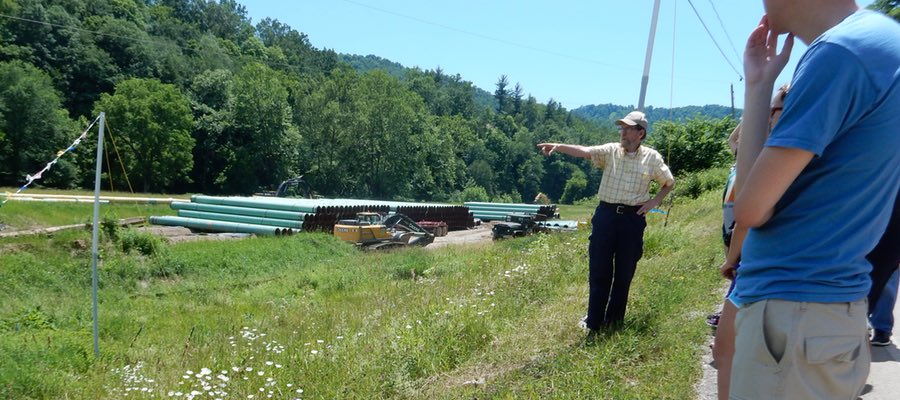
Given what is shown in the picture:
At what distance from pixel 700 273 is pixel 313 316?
5307mm

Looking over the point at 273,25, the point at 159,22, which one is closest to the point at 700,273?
the point at 159,22

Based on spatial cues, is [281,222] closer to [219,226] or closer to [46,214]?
[219,226]

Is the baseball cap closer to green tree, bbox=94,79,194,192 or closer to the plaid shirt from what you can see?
the plaid shirt

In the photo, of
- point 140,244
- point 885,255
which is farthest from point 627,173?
point 140,244

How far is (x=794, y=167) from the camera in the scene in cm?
179

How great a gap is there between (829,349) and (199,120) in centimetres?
7333

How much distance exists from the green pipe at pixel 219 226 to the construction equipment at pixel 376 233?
7.48ft

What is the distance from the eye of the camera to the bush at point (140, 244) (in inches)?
796

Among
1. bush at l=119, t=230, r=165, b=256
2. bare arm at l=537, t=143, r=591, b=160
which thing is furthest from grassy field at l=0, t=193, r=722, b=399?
bush at l=119, t=230, r=165, b=256

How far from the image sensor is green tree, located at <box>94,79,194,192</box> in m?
56.1

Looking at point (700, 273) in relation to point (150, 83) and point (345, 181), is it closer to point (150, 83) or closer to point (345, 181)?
point (150, 83)

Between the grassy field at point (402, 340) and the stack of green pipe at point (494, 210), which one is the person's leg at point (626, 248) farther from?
the stack of green pipe at point (494, 210)

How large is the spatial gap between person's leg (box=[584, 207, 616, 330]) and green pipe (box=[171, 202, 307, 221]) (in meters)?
23.3

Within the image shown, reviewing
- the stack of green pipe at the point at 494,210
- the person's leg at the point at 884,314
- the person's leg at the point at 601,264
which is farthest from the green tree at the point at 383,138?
the person's leg at the point at 884,314
